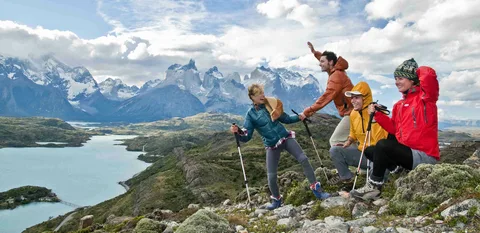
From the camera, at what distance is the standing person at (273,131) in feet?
43.3

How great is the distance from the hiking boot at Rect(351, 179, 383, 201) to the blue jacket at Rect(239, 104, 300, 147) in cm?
333

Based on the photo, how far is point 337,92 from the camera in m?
13.3

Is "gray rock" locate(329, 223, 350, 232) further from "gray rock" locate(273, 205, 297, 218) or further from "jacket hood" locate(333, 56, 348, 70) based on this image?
"jacket hood" locate(333, 56, 348, 70)

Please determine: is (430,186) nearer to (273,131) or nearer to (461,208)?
(461,208)

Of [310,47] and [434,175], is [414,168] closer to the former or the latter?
[434,175]

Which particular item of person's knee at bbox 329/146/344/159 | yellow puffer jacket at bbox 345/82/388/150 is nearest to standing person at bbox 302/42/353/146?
person's knee at bbox 329/146/344/159

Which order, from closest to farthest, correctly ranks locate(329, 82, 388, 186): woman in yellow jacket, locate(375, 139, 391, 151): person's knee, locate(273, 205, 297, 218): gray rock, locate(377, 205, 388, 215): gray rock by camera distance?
1. locate(377, 205, 388, 215): gray rock
2. locate(375, 139, 391, 151): person's knee
3. locate(329, 82, 388, 186): woman in yellow jacket
4. locate(273, 205, 297, 218): gray rock

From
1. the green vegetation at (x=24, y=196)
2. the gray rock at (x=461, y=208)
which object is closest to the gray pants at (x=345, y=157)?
the gray rock at (x=461, y=208)

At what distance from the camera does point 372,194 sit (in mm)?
11328

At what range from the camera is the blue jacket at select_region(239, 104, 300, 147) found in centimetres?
1327

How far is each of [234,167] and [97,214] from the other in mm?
53573

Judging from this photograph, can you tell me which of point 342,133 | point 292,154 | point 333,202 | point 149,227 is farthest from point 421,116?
point 149,227

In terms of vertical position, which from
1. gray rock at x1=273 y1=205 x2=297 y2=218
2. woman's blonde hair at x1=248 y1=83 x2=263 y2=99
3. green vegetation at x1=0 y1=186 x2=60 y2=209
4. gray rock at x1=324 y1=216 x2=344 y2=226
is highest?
woman's blonde hair at x1=248 y1=83 x2=263 y2=99

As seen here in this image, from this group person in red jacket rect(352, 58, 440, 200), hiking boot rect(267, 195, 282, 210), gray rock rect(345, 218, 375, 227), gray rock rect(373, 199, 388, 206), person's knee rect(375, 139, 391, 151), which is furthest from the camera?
hiking boot rect(267, 195, 282, 210)
